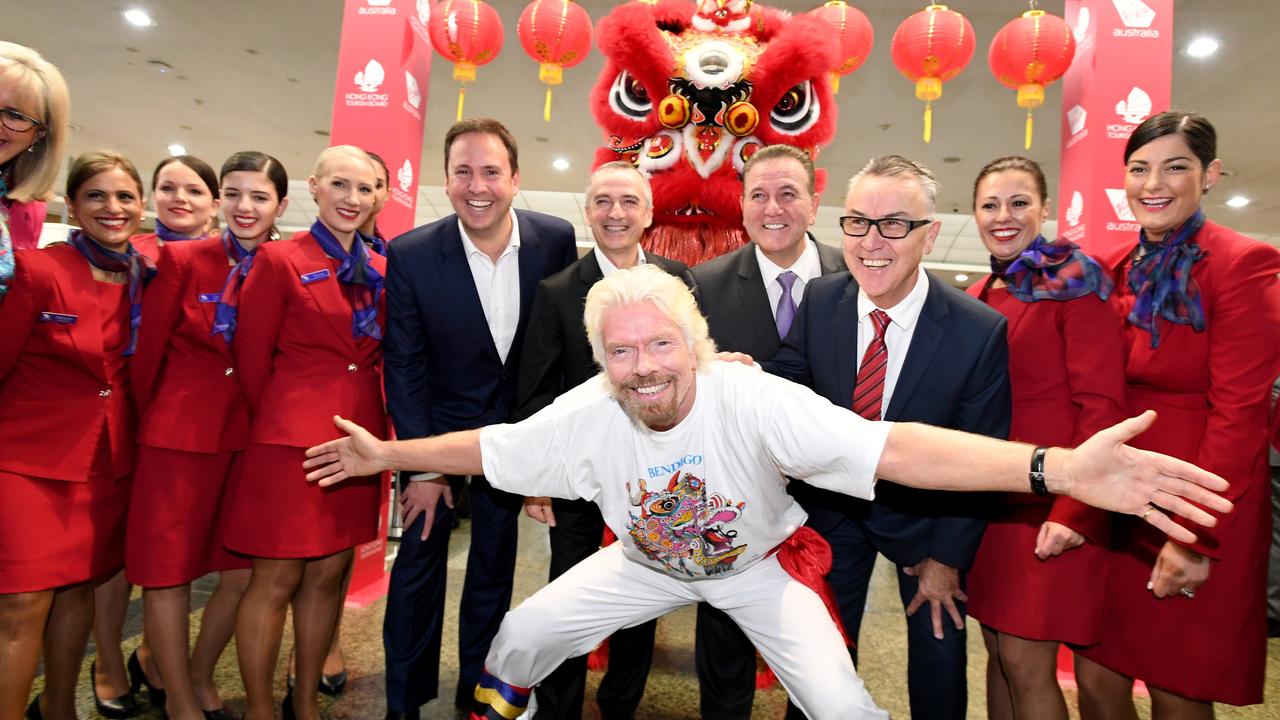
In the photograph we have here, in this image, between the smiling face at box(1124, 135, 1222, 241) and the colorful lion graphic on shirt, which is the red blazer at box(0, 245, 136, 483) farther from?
the smiling face at box(1124, 135, 1222, 241)

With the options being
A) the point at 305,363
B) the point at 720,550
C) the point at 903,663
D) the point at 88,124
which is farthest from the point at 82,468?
the point at 88,124

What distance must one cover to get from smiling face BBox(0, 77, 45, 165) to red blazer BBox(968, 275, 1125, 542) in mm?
2572

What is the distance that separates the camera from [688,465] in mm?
1677

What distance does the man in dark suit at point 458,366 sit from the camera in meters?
2.22

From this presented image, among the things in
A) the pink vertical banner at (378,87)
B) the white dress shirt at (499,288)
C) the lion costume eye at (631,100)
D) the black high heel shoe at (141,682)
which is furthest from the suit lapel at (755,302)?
the pink vertical banner at (378,87)

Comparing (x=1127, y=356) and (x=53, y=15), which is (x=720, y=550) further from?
(x=53, y=15)

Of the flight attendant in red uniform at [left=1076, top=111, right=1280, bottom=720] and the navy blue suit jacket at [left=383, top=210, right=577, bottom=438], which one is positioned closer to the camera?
the flight attendant in red uniform at [left=1076, top=111, right=1280, bottom=720]

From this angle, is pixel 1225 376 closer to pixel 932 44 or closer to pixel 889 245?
pixel 889 245

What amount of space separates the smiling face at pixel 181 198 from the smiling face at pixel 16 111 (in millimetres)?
567

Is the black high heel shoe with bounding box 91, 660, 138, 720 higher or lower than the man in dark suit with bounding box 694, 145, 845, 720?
lower

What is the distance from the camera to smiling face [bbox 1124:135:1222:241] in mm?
1865

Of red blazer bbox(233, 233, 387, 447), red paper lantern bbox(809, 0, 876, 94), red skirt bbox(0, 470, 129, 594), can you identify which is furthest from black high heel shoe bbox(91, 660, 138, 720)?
red paper lantern bbox(809, 0, 876, 94)

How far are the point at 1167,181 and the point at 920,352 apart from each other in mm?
788

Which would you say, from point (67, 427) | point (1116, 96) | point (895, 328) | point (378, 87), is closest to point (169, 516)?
point (67, 427)
